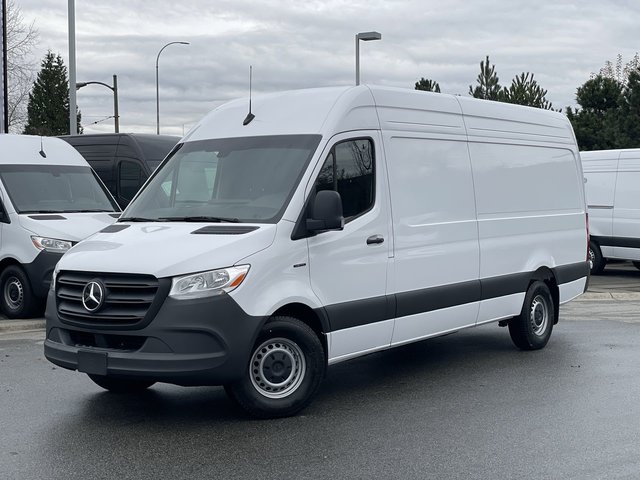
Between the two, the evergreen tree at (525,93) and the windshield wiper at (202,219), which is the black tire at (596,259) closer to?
the windshield wiper at (202,219)

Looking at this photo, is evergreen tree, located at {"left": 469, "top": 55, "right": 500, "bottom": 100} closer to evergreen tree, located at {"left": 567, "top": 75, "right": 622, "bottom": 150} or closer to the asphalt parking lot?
evergreen tree, located at {"left": 567, "top": 75, "right": 622, "bottom": 150}

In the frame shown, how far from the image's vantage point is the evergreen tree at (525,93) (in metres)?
42.7

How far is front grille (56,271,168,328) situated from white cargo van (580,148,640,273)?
12886mm

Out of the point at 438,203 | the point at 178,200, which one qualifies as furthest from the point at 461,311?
the point at 178,200

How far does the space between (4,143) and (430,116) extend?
6870 millimetres

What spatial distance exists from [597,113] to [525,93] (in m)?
9.86

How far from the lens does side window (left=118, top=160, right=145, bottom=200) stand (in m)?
16.5

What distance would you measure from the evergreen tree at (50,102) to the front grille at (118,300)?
302 ft

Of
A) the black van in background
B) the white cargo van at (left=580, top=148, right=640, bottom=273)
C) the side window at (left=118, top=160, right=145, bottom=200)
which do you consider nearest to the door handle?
the black van in background

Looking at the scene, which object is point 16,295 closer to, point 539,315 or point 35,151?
point 35,151

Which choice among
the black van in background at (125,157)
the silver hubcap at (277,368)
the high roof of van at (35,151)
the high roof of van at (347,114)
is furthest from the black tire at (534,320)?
the black van in background at (125,157)

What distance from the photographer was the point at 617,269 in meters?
20.1

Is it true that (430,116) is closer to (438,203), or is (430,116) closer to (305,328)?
(438,203)

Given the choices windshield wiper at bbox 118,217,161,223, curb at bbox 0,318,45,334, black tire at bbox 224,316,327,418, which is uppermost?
windshield wiper at bbox 118,217,161,223
